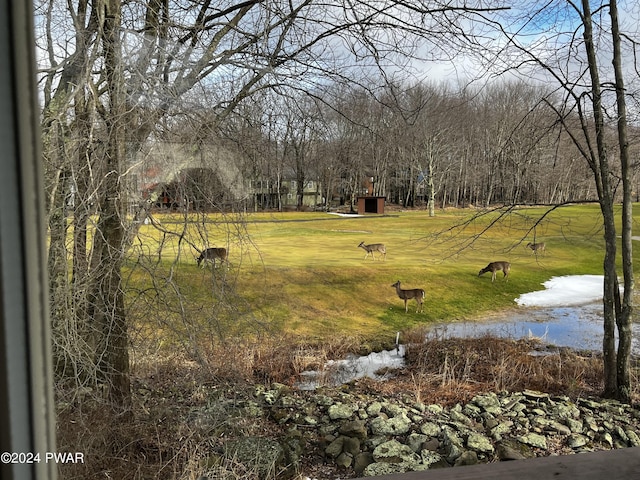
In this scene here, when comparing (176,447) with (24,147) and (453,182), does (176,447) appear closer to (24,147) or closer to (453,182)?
(24,147)

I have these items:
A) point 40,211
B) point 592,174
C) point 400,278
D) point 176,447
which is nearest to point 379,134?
point 400,278

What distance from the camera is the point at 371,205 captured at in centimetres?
247

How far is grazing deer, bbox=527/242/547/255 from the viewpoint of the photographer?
255cm

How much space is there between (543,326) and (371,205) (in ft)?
3.88

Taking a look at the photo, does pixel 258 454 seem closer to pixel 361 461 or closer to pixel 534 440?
pixel 361 461

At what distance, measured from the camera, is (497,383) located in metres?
2.22

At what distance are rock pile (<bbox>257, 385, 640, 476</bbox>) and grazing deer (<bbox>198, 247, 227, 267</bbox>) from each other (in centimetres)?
72

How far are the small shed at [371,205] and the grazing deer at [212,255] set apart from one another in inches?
39.3

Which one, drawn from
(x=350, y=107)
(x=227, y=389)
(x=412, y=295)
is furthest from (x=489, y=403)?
(x=350, y=107)

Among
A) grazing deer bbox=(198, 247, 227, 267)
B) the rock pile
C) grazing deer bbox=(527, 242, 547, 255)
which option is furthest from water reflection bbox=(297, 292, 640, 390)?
grazing deer bbox=(198, 247, 227, 267)

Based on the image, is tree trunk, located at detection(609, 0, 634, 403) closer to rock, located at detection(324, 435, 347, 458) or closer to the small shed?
the small shed

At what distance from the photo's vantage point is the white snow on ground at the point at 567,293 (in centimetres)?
246

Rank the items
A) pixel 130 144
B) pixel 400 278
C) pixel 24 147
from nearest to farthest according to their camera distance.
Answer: pixel 24 147
pixel 130 144
pixel 400 278

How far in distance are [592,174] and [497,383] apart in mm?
1227
